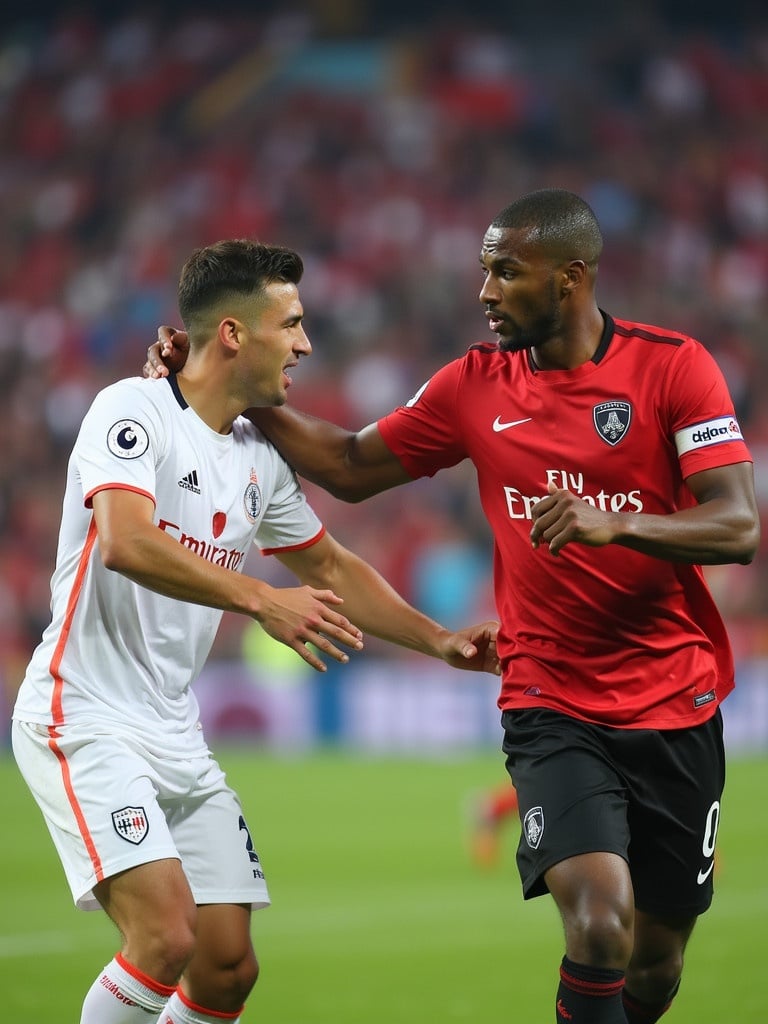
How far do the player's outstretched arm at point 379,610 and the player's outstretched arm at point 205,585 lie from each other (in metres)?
0.99

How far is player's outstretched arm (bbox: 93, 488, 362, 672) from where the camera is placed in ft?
13.4

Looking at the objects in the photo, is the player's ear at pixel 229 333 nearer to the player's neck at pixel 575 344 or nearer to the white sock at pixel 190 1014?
the player's neck at pixel 575 344

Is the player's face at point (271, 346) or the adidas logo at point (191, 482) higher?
the player's face at point (271, 346)

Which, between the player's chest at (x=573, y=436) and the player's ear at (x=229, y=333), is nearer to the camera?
the player's chest at (x=573, y=436)

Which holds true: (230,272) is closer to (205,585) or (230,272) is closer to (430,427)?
(430,427)

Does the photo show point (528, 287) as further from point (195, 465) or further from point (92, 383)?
point (92, 383)

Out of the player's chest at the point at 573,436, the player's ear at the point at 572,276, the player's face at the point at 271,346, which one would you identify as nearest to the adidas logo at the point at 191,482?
the player's face at the point at 271,346

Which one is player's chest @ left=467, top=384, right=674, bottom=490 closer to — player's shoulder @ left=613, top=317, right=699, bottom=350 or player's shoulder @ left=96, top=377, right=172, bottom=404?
player's shoulder @ left=613, top=317, right=699, bottom=350

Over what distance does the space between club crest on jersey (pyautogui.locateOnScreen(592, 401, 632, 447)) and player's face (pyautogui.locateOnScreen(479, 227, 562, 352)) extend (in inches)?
11.2

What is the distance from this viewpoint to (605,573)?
458 cm

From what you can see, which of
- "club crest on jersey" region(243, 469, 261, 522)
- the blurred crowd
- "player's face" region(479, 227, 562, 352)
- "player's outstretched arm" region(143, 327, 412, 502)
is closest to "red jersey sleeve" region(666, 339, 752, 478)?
"player's face" region(479, 227, 562, 352)

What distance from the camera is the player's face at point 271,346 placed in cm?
477

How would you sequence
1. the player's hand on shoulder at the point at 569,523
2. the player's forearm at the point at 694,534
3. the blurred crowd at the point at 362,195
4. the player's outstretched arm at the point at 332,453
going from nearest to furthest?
1. the player's hand on shoulder at the point at 569,523
2. the player's forearm at the point at 694,534
3. the player's outstretched arm at the point at 332,453
4. the blurred crowd at the point at 362,195

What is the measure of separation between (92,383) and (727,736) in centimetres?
895
